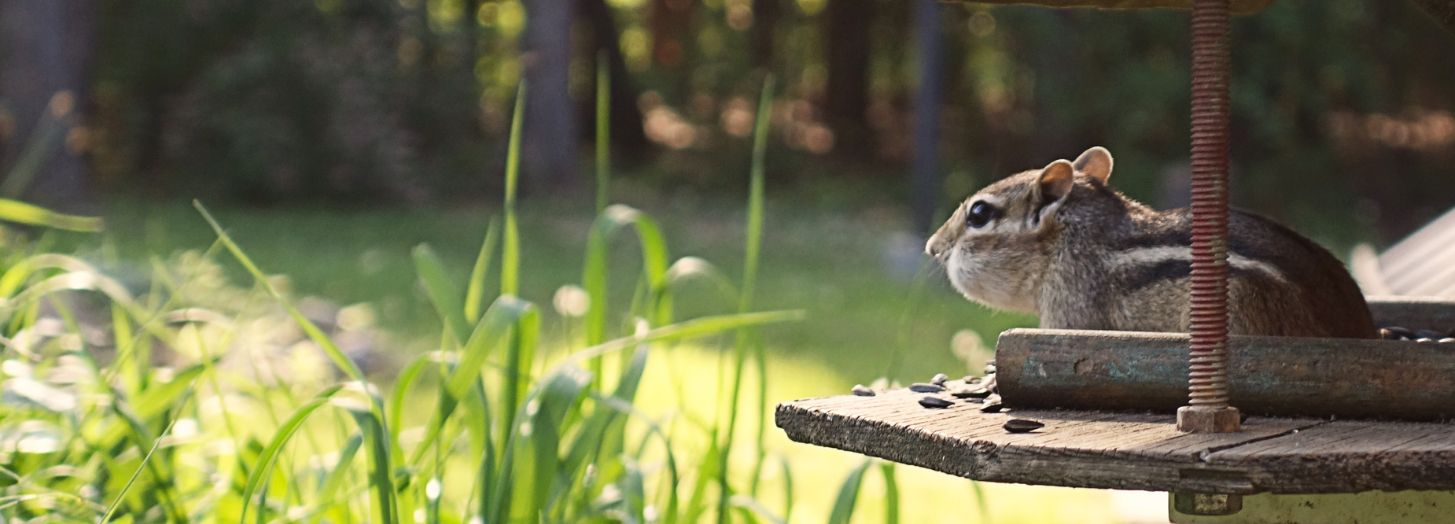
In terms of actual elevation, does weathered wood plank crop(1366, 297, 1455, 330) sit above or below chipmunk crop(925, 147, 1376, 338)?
below

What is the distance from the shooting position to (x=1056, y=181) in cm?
266

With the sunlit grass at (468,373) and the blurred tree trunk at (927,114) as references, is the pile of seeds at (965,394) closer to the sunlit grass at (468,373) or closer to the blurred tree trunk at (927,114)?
the sunlit grass at (468,373)

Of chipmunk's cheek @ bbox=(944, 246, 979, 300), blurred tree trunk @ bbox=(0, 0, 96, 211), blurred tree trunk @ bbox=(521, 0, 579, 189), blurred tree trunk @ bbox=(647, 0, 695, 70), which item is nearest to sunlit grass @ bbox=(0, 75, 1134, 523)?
chipmunk's cheek @ bbox=(944, 246, 979, 300)

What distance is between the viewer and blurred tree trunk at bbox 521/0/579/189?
16.1 m

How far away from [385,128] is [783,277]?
5.45 meters

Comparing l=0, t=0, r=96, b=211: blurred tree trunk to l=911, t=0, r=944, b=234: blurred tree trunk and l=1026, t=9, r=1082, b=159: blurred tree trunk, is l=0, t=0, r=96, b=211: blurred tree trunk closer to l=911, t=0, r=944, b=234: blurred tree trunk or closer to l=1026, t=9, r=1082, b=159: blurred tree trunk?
l=911, t=0, r=944, b=234: blurred tree trunk

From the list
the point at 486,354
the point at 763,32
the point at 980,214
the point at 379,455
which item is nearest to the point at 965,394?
the point at 980,214

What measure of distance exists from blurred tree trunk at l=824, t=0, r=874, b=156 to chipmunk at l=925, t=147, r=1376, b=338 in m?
19.1

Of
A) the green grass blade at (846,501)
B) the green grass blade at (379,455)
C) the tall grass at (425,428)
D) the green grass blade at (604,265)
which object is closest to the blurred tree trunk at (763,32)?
the tall grass at (425,428)

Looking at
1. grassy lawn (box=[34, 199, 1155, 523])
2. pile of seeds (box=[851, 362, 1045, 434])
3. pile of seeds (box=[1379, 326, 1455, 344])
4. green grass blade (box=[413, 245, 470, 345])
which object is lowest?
grassy lawn (box=[34, 199, 1155, 523])

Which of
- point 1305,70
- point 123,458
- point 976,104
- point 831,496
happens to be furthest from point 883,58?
point 123,458

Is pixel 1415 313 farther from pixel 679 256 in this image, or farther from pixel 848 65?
pixel 848 65

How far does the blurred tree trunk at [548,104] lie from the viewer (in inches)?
635

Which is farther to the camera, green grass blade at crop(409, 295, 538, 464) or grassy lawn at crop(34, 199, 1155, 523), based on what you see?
grassy lawn at crop(34, 199, 1155, 523)
